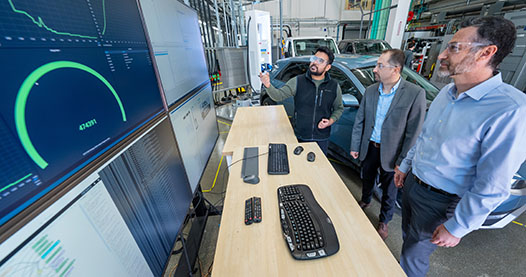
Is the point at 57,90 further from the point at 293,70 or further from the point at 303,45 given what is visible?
the point at 303,45

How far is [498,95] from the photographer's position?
868 mm

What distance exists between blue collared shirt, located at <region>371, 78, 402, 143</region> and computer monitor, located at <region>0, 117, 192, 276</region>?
165 cm

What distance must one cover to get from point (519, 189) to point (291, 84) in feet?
6.24

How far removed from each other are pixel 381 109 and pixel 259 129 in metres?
1.18

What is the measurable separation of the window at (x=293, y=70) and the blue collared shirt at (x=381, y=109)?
1965 mm

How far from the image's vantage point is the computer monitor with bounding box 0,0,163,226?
1.29ft

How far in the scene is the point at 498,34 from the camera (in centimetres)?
85

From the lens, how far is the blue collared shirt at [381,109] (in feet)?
5.24

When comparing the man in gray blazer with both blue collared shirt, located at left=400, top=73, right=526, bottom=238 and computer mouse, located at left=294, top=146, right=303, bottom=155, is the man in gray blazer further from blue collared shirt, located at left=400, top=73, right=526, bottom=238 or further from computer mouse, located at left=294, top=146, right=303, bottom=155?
computer mouse, located at left=294, top=146, right=303, bottom=155

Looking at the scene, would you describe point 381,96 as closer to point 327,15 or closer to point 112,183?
point 112,183

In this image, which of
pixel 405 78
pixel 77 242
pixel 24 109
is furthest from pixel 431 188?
pixel 405 78

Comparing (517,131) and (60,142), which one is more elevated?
(60,142)

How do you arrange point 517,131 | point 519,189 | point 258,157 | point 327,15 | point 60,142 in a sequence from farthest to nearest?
1. point 327,15
2. point 258,157
3. point 519,189
4. point 517,131
5. point 60,142

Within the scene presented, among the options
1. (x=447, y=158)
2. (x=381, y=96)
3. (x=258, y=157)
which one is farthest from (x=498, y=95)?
(x=258, y=157)
